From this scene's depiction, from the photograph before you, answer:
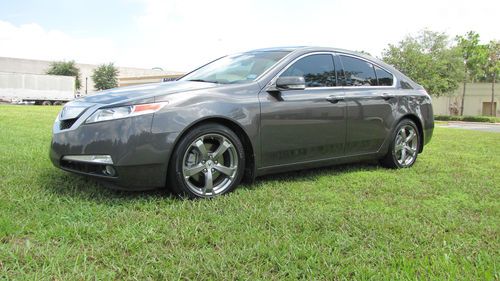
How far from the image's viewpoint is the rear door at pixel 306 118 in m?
4.09

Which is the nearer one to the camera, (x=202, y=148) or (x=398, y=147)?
(x=202, y=148)

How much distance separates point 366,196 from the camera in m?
3.99

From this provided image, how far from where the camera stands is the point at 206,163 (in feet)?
12.2

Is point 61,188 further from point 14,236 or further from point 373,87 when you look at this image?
point 373,87

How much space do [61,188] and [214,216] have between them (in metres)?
1.57

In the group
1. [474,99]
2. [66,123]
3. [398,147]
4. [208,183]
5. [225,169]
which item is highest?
[474,99]

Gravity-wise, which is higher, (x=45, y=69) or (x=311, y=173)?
(x=45, y=69)

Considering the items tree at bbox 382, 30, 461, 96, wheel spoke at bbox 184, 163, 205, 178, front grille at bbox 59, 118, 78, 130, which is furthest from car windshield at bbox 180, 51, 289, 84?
tree at bbox 382, 30, 461, 96

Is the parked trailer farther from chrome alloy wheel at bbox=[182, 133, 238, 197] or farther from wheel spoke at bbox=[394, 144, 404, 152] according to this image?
chrome alloy wheel at bbox=[182, 133, 238, 197]

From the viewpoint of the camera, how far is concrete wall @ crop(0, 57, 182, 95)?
65.4 metres

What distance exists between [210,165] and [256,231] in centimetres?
101

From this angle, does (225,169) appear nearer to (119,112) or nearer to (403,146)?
(119,112)

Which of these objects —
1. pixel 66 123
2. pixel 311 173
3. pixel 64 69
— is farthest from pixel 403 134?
pixel 64 69

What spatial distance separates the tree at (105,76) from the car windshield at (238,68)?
66977 millimetres
